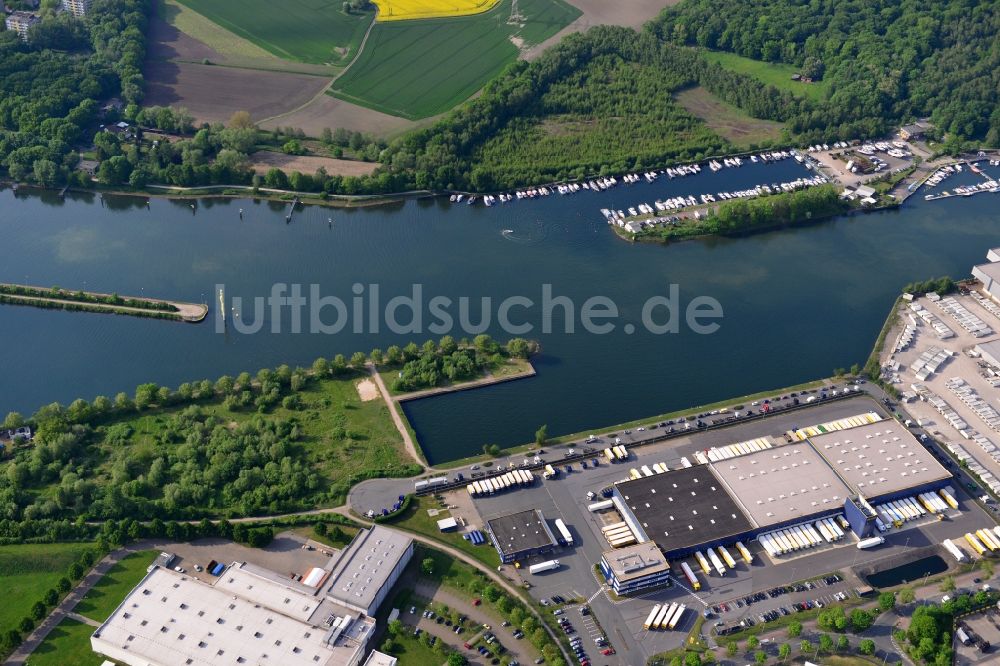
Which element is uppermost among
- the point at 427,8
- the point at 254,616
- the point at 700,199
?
the point at 427,8

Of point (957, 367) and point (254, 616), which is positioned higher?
point (957, 367)

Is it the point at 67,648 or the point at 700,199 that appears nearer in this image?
the point at 67,648

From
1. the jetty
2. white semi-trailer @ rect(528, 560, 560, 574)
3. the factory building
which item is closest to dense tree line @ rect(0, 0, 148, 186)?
the jetty

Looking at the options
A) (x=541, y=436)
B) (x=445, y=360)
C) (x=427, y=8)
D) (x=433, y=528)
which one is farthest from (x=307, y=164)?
(x=433, y=528)

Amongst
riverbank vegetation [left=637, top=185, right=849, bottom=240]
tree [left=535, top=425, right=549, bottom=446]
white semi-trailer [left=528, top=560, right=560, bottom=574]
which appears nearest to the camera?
white semi-trailer [left=528, top=560, right=560, bottom=574]

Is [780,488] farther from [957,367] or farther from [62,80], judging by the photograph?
[62,80]

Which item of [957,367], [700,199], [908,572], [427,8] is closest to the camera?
[908,572]

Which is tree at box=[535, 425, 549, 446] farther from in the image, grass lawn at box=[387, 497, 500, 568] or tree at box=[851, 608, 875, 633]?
tree at box=[851, 608, 875, 633]
